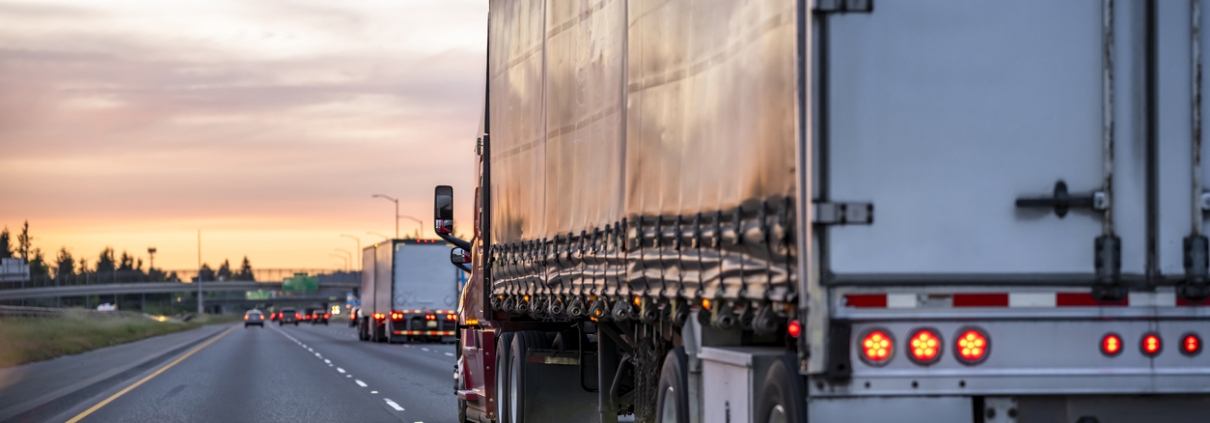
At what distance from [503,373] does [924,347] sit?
8398 mm

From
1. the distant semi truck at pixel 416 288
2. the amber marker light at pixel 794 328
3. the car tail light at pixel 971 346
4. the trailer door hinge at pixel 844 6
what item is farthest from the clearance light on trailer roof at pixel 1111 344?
the distant semi truck at pixel 416 288

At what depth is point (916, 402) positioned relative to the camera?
639cm

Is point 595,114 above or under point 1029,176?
above

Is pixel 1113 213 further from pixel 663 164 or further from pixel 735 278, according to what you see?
pixel 663 164

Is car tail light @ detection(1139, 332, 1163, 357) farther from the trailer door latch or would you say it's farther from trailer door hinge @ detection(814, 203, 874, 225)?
trailer door hinge @ detection(814, 203, 874, 225)

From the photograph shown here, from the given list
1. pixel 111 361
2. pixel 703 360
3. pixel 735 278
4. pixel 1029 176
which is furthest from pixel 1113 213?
pixel 111 361

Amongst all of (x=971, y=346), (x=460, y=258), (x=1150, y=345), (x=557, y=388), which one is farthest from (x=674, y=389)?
(x=460, y=258)

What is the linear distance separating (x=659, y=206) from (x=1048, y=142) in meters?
3.02

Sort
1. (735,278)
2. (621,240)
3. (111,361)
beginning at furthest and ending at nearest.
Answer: (111,361), (621,240), (735,278)

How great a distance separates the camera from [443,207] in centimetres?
1620

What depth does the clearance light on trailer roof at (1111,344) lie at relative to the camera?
21.2ft

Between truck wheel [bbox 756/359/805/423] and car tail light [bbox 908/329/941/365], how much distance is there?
21.3 inches

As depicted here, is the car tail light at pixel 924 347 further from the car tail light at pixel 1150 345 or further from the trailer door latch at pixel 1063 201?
the car tail light at pixel 1150 345

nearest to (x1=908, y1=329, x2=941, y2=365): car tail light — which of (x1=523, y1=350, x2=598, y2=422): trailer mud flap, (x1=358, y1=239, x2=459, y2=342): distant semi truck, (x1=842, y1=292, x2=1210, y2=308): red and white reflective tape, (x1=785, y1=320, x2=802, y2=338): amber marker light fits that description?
(x1=842, y1=292, x2=1210, y2=308): red and white reflective tape
